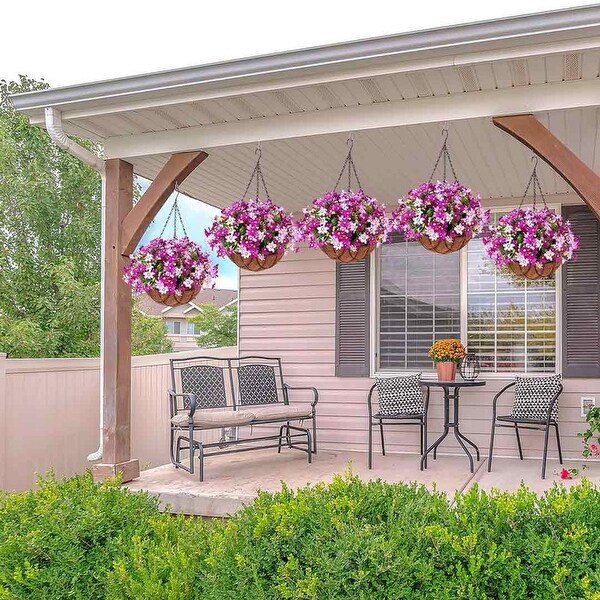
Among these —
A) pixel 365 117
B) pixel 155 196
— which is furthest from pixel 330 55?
pixel 155 196

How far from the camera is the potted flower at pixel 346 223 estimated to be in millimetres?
4012

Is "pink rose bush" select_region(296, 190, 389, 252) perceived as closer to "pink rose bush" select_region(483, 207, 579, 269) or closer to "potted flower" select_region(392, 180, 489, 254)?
"potted flower" select_region(392, 180, 489, 254)

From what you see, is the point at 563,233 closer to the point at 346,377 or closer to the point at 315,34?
the point at 346,377

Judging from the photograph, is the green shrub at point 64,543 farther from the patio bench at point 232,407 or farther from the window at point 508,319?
the window at point 508,319

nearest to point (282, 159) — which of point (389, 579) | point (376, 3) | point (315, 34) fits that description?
point (389, 579)

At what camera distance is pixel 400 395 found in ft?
19.2

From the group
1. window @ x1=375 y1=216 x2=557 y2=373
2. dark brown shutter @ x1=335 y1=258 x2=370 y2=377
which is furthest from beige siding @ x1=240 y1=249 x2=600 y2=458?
window @ x1=375 y1=216 x2=557 y2=373

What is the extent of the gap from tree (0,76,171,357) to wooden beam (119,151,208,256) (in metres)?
6.95

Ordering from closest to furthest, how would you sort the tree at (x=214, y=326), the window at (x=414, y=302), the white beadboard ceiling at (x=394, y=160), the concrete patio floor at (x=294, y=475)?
the concrete patio floor at (x=294, y=475) → the white beadboard ceiling at (x=394, y=160) → the window at (x=414, y=302) → the tree at (x=214, y=326)

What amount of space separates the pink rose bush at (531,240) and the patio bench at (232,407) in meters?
2.35

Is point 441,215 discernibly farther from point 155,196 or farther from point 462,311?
point 462,311

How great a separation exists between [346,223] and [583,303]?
2.96m

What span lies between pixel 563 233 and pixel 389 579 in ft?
8.75

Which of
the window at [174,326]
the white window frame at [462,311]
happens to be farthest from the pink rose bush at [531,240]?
the window at [174,326]
